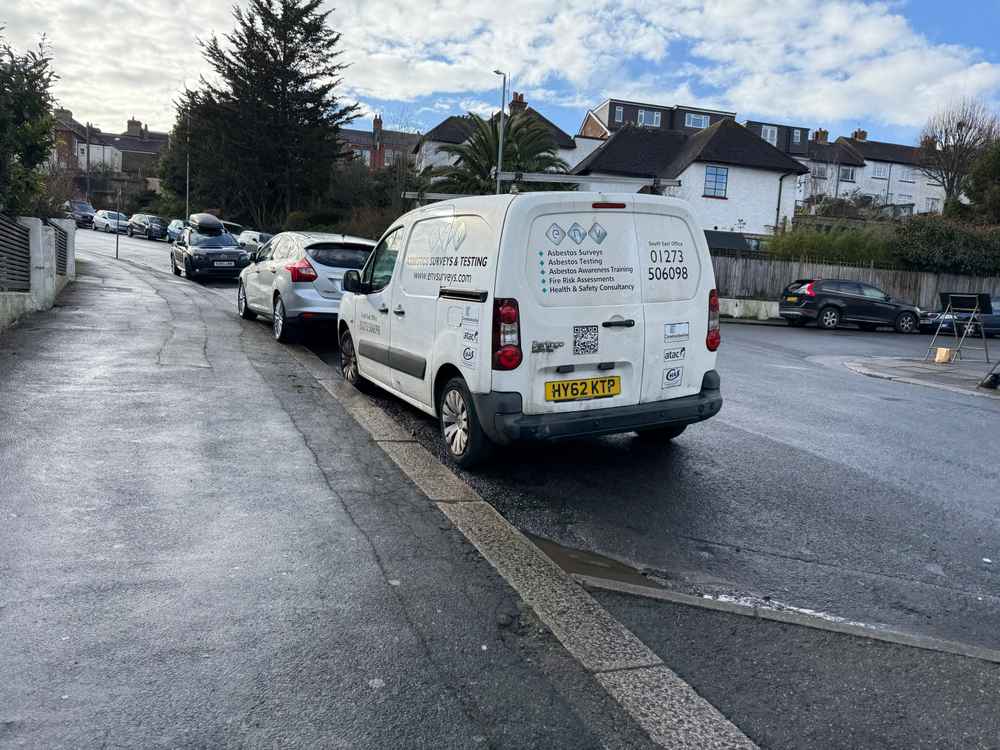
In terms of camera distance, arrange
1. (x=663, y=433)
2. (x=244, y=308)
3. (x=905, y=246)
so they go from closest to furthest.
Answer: (x=663, y=433) → (x=244, y=308) → (x=905, y=246)

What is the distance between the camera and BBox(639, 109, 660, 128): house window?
61.9 metres

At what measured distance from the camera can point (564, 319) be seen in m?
5.46

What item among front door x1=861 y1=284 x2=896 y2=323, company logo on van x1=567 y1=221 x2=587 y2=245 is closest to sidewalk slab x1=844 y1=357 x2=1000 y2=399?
front door x1=861 y1=284 x2=896 y2=323

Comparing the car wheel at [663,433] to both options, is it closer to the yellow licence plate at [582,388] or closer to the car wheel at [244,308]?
the yellow licence plate at [582,388]

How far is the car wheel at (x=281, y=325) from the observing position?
11.3 m

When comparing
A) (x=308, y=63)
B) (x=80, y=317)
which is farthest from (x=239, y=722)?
(x=308, y=63)

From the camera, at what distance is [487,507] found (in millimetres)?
5086

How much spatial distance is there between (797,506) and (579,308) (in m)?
2.04

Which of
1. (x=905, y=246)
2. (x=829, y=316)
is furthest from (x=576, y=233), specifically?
(x=905, y=246)

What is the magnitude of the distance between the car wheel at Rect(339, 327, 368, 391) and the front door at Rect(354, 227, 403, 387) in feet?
1.28

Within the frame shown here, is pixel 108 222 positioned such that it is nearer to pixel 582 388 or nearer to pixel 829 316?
pixel 829 316

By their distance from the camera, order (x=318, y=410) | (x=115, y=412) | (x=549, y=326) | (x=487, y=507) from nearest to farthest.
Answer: (x=487, y=507) → (x=549, y=326) → (x=115, y=412) → (x=318, y=410)

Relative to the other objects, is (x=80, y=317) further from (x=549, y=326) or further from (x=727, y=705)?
(x=727, y=705)

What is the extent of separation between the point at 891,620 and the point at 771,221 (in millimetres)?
42269
